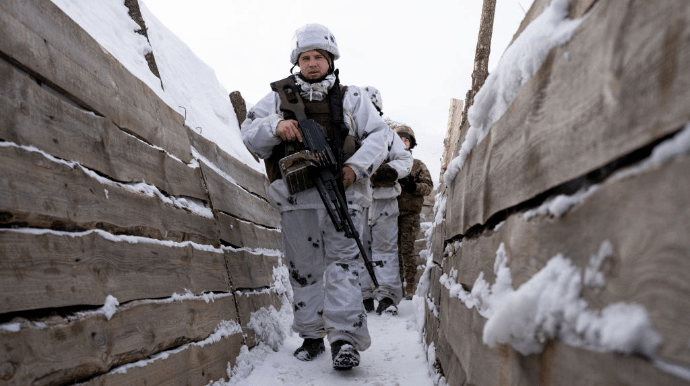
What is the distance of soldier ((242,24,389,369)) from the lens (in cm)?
394

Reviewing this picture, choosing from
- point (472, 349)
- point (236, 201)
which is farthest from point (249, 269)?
point (472, 349)

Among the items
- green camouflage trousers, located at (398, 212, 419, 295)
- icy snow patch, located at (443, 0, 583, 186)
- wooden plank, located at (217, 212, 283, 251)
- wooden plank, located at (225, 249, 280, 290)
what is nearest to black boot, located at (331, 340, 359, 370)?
wooden plank, located at (225, 249, 280, 290)

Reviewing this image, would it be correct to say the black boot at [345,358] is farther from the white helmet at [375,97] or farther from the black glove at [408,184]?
the white helmet at [375,97]

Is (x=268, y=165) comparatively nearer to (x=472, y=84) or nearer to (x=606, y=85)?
(x=606, y=85)

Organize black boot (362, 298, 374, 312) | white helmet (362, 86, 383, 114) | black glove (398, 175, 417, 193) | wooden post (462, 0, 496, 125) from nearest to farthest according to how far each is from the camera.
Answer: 1. black boot (362, 298, 374, 312)
2. white helmet (362, 86, 383, 114)
3. black glove (398, 175, 417, 193)
4. wooden post (462, 0, 496, 125)

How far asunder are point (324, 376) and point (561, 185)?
289cm

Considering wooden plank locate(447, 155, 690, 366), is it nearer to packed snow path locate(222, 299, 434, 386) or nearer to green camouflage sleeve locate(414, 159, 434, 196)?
packed snow path locate(222, 299, 434, 386)

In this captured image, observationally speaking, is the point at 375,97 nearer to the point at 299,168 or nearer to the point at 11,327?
the point at 299,168

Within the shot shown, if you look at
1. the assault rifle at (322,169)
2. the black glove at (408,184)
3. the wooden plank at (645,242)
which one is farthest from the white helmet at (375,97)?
the wooden plank at (645,242)

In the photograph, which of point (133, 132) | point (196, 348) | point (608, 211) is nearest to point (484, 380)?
point (608, 211)

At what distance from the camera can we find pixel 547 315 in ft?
3.61

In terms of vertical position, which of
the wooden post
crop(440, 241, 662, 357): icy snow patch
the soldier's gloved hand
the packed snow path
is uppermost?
the wooden post

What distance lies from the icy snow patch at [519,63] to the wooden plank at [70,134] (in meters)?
1.53

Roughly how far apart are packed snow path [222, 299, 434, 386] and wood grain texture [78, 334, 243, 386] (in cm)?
14
